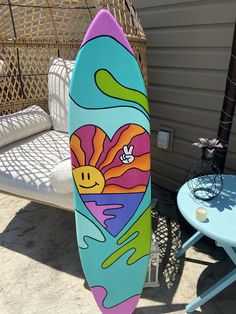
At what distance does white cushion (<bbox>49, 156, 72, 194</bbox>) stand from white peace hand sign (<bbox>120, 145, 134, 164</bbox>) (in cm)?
33

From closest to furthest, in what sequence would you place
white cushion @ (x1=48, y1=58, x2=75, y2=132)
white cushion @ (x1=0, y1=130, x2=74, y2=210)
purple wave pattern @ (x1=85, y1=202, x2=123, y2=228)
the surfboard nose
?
the surfboard nose, purple wave pattern @ (x1=85, y1=202, x2=123, y2=228), white cushion @ (x1=0, y1=130, x2=74, y2=210), white cushion @ (x1=48, y1=58, x2=75, y2=132)

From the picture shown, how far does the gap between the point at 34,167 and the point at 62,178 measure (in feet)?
1.42

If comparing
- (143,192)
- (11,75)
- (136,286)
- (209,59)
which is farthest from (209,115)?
(11,75)

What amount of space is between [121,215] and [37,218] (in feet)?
3.37

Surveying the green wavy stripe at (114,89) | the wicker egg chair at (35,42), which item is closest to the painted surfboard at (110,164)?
the green wavy stripe at (114,89)

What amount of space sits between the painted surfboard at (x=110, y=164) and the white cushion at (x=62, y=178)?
0.17 m

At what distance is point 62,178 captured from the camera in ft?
4.73

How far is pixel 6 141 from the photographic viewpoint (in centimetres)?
206

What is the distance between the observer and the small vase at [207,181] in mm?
1433

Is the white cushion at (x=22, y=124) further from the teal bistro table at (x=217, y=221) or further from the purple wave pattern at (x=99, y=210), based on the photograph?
the teal bistro table at (x=217, y=221)

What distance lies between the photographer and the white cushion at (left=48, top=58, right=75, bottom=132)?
7.51 ft

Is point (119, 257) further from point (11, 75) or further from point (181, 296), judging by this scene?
point (11, 75)

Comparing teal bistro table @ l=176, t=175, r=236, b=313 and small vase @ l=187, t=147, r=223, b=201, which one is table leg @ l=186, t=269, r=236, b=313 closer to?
teal bistro table @ l=176, t=175, r=236, b=313

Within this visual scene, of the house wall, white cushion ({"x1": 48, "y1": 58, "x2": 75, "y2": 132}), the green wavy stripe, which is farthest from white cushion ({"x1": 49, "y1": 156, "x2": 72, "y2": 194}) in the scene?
the house wall
